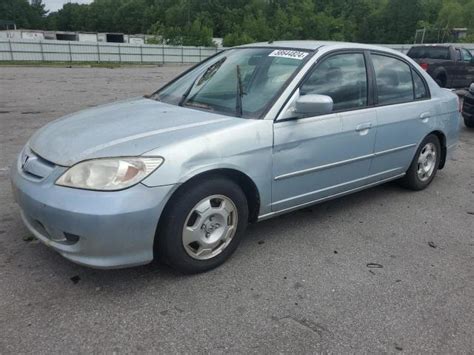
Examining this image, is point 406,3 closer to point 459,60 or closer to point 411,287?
point 459,60

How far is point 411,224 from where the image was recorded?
4.22 m

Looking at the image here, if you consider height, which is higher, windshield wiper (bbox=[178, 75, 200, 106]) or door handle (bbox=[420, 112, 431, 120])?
windshield wiper (bbox=[178, 75, 200, 106])

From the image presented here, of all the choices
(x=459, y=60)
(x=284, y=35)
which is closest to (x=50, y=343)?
(x=459, y=60)

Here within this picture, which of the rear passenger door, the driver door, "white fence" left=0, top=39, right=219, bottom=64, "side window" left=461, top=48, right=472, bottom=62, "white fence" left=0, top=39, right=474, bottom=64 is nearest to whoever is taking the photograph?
the driver door

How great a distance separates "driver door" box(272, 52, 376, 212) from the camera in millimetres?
3480

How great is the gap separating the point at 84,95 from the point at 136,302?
36.2ft

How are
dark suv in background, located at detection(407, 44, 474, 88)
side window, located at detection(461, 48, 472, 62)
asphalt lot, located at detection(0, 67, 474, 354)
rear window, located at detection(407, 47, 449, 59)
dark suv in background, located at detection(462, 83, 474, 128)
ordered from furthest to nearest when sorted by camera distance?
side window, located at detection(461, 48, 472, 62), rear window, located at detection(407, 47, 449, 59), dark suv in background, located at detection(407, 44, 474, 88), dark suv in background, located at detection(462, 83, 474, 128), asphalt lot, located at detection(0, 67, 474, 354)

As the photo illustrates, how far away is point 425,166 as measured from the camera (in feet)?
16.8

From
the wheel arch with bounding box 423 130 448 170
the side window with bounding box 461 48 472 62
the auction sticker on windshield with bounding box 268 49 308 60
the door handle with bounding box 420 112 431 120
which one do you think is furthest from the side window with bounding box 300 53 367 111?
the side window with bounding box 461 48 472 62

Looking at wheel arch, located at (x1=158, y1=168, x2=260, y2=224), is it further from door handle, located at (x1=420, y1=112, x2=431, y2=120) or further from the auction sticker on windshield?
door handle, located at (x1=420, y1=112, x2=431, y2=120)

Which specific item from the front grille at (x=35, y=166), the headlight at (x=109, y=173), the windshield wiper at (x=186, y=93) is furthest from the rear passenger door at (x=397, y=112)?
the front grille at (x=35, y=166)

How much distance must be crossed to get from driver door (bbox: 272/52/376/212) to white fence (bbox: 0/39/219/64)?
33.2 meters

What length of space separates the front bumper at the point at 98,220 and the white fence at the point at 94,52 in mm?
29236

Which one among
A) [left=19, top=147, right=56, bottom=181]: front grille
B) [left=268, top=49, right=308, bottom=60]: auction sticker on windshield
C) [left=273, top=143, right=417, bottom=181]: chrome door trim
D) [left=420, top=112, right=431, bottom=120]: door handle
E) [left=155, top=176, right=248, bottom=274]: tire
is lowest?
[left=155, top=176, right=248, bottom=274]: tire
